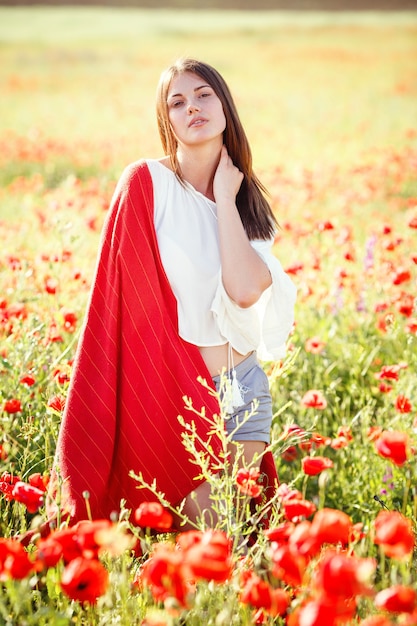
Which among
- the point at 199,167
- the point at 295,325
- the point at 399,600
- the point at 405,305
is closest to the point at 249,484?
the point at 399,600

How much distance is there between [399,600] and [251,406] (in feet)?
3.93

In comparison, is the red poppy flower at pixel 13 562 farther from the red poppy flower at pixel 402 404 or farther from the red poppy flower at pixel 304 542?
the red poppy flower at pixel 402 404

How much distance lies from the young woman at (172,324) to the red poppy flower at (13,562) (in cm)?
78

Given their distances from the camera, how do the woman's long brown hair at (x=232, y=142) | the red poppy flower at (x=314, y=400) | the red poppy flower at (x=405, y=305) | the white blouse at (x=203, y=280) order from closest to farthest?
the red poppy flower at (x=314, y=400), the white blouse at (x=203, y=280), the woman's long brown hair at (x=232, y=142), the red poppy flower at (x=405, y=305)

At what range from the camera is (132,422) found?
212 centimetres

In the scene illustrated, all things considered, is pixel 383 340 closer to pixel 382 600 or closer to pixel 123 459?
pixel 123 459

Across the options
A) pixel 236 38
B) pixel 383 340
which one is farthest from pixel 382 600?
pixel 236 38

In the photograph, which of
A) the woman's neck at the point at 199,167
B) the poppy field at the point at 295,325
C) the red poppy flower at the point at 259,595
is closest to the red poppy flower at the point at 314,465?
the poppy field at the point at 295,325

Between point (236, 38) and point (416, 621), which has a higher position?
point (236, 38)

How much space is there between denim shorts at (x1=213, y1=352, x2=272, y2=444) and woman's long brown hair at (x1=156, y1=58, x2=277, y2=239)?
0.44m

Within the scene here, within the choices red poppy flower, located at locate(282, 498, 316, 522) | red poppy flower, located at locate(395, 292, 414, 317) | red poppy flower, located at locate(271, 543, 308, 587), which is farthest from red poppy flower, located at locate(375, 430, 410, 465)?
red poppy flower, located at locate(395, 292, 414, 317)

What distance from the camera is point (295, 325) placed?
336 centimetres

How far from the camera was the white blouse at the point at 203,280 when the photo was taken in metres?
2.21

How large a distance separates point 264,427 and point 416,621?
1.21 m
